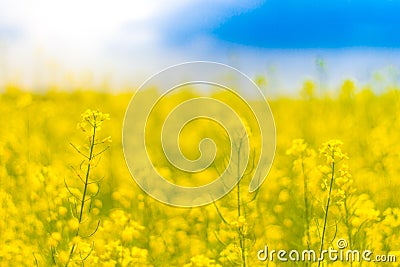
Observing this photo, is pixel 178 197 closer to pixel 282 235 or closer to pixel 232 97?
pixel 282 235

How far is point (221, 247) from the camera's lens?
134 inches

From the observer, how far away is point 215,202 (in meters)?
3.76

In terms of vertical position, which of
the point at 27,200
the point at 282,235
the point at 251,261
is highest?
the point at 27,200

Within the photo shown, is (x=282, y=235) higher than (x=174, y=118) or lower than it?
lower

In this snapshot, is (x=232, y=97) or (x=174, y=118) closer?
(x=232, y=97)

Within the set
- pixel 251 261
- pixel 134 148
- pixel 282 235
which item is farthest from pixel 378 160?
pixel 251 261

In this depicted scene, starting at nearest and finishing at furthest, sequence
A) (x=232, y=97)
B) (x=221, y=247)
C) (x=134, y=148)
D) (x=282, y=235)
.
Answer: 1. (x=221, y=247)
2. (x=282, y=235)
3. (x=134, y=148)
4. (x=232, y=97)

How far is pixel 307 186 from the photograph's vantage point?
3.42 meters

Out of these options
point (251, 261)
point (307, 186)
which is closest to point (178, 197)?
point (307, 186)

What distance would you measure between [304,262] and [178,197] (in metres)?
1.35

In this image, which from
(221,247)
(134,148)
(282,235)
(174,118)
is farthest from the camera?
(174,118)

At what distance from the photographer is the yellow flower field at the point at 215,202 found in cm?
292

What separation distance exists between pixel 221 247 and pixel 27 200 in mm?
1561

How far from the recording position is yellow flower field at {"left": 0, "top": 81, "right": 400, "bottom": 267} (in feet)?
9.57
